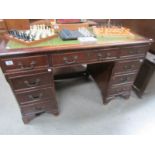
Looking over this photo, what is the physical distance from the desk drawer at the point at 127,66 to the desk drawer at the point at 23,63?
728mm

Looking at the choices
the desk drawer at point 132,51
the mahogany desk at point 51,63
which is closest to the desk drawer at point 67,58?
the mahogany desk at point 51,63

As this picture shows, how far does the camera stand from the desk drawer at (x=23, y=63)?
1.00 metres

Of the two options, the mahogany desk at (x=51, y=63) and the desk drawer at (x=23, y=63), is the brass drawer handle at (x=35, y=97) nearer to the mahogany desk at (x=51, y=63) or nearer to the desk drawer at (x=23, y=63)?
the mahogany desk at (x=51, y=63)

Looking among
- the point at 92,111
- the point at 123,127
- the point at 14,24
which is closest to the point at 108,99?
the point at 92,111

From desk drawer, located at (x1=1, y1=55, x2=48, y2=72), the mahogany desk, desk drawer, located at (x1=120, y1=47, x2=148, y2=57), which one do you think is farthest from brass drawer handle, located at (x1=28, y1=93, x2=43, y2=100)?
desk drawer, located at (x1=120, y1=47, x2=148, y2=57)

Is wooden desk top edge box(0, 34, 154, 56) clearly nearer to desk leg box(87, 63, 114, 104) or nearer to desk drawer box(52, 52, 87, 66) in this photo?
desk drawer box(52, 52, 87, 66)

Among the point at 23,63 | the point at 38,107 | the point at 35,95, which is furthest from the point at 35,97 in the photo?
the point at 23,63

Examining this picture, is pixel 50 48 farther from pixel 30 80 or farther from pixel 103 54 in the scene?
pixel 103 54

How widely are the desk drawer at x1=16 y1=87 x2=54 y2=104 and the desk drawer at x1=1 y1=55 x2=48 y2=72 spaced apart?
0.29 meters

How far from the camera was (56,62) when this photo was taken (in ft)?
3.66

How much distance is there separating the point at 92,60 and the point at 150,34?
224cm

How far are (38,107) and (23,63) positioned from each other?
1.91ft

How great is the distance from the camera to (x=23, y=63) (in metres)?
1.03

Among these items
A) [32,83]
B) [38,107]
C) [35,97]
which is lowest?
[38,107]
